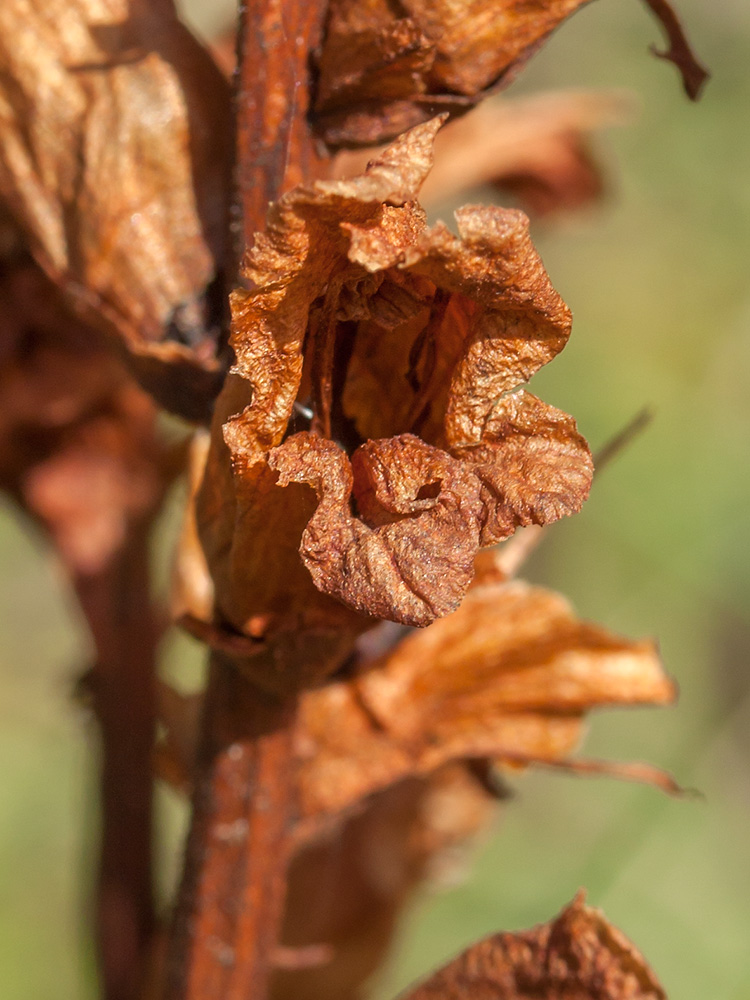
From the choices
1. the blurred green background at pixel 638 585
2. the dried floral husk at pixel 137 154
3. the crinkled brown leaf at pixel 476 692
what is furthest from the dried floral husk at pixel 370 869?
the blurred green background at pixel 638 585

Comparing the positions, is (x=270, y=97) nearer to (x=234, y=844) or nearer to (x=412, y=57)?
(x=412, y=57)

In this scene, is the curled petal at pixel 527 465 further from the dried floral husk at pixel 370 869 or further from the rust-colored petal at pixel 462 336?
the dried floral husk at pixel 370 869

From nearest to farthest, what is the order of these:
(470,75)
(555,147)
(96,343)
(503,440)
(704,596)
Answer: (503,440), (470,75), (96,343), (555,147), (704,596)

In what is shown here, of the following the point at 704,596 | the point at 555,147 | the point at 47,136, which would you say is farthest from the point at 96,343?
the point at 704,596

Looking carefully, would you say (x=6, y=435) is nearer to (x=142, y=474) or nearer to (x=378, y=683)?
(x=142, y=474)

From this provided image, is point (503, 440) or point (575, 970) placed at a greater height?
point (503, 440)

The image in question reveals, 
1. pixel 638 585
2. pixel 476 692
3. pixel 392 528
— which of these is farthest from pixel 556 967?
pixel 638 585

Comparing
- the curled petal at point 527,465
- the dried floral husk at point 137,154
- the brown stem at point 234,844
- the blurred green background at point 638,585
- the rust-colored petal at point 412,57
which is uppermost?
the rust-colored petal at point 412,57
